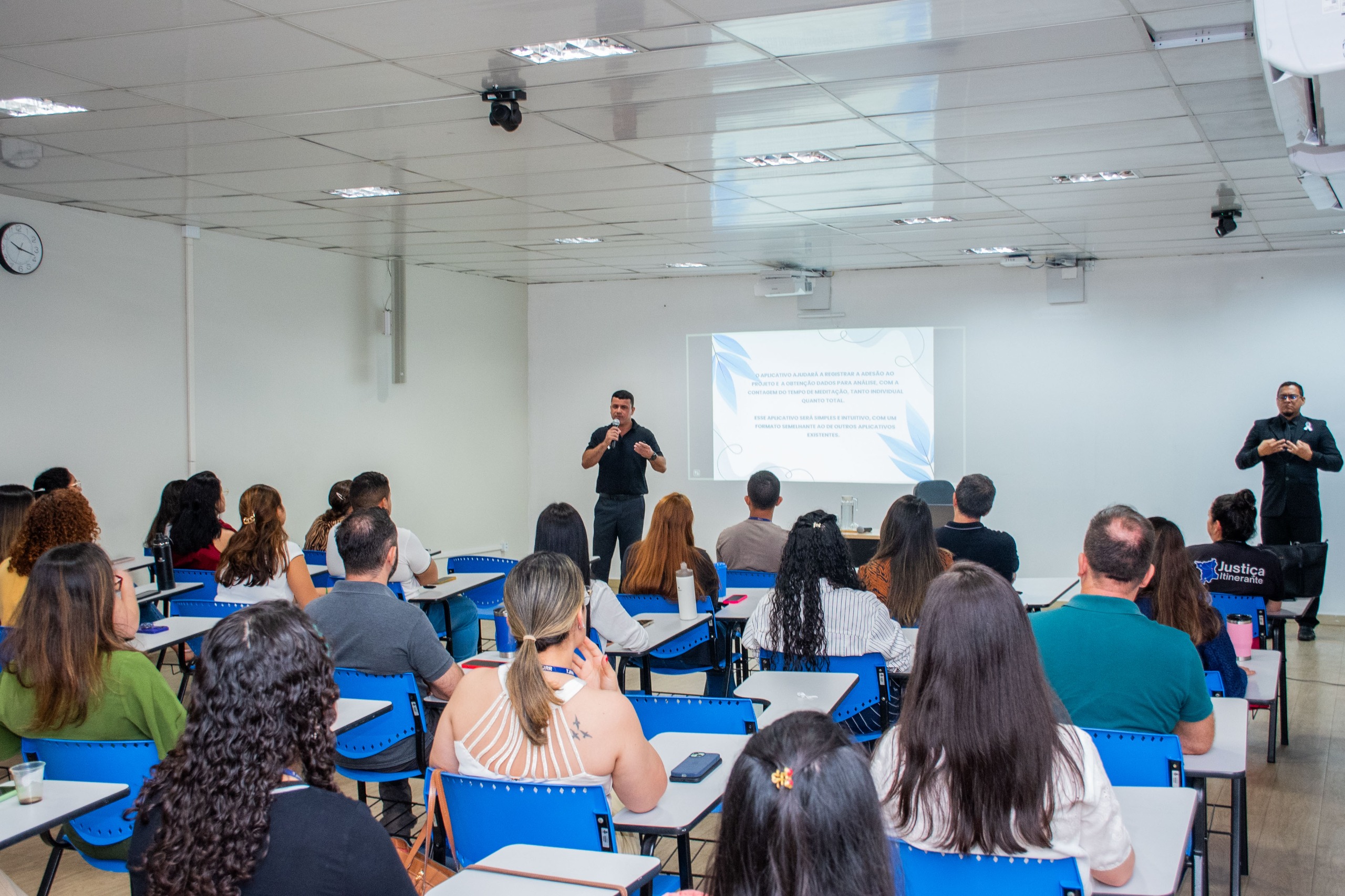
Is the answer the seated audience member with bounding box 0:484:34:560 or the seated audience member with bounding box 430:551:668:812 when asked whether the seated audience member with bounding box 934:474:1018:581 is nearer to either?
the seated audience member with bounding box 430:551:668:812

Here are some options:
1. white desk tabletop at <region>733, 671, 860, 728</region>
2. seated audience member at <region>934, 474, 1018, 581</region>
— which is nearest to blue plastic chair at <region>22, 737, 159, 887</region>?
white desk tabletop at <region>733, 671, 860, 728</region>

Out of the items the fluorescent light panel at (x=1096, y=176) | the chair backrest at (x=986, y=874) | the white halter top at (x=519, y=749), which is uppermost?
the fluorescent light panel at (x=1096, y=176)

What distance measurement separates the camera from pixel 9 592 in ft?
13.5

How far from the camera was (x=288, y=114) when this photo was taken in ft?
13.2

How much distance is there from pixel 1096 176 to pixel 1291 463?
3288mm

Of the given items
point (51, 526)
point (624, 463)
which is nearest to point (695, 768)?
point (51, 526)

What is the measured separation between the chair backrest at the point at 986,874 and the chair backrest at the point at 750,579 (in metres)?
3.34

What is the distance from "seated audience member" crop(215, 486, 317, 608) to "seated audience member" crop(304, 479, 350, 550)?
77 cm

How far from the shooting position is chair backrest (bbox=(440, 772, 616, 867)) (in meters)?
2.09

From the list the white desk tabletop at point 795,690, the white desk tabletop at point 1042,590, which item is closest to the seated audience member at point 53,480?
the white desk tabletop at point 795,690

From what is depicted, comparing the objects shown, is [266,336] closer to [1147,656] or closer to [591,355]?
[591,355]

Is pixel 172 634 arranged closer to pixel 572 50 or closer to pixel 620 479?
pixel 572 50

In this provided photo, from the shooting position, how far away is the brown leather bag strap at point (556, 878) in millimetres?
1811

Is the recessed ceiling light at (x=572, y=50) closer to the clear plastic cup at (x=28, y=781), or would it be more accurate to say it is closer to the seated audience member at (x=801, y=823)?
the clear plastic cup at (x=28, y=781)
